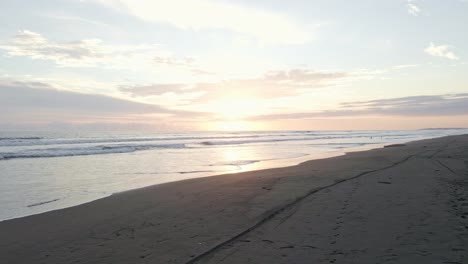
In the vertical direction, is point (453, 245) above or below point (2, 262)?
above

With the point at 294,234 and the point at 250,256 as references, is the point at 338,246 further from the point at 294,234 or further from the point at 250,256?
the point at 250,256

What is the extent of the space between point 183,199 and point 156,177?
19.4ft

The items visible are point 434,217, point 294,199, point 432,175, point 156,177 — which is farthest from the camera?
point 156,177

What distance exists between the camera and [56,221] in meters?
7.07

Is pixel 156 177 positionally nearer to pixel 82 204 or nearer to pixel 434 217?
pixel 82 204

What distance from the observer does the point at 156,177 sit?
1430cm

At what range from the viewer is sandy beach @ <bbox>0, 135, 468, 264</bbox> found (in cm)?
460

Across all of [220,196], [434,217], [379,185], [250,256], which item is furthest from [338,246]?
[379,185]

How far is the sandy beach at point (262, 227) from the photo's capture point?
4.60m

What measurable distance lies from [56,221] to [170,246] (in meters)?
3.37

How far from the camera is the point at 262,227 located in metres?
5.90

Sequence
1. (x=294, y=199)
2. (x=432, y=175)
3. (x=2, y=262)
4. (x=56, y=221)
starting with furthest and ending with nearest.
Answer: (x=432, y=175) < (x=294, y=199) < (x=56, y=221) < (x=2, y=262)

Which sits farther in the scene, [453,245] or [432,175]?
[432,175]

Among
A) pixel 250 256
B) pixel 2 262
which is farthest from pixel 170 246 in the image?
pixel 2 262
